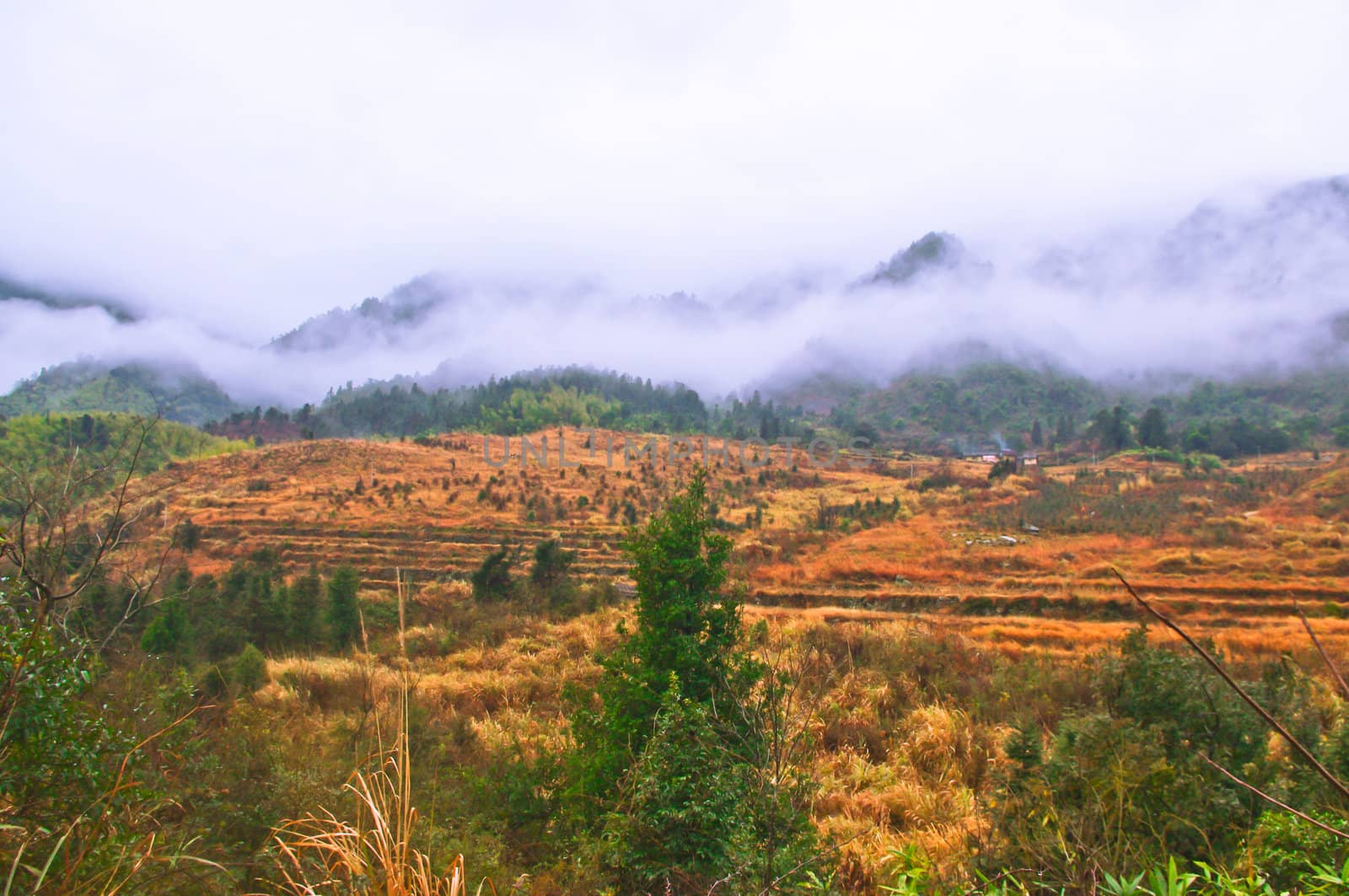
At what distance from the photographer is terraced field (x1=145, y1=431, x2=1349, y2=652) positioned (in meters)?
16.5

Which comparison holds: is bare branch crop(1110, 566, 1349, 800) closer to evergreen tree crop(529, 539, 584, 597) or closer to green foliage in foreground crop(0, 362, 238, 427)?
evergreen tree crop(529, 539, 584, 597)

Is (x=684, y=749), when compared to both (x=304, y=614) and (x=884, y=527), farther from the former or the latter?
(x=884, y=527)

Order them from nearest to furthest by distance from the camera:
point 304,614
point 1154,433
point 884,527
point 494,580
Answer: point 304,614 → point 494,580 → point 884,527 → point 1154,433

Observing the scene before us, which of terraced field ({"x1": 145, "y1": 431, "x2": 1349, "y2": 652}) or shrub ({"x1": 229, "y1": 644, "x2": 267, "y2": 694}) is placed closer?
shrub ({"x1": 229, "y1": 644, "x2": 267, "y2": 694})

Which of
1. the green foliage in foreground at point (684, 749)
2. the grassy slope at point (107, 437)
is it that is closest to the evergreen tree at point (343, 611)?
the green foliage in foreground at point (684, 749)

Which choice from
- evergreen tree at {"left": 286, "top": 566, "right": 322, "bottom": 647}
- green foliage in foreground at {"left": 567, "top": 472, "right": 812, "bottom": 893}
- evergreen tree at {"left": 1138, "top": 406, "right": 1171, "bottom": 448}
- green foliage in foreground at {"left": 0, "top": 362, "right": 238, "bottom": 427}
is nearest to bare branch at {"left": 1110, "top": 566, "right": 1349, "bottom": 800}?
green foliage in foreground at {"left": 567, "top": 472, "right": 812, "bottom": 893}

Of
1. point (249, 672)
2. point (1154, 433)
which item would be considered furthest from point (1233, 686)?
point (1154, 433)

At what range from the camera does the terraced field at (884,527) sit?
54.3ft

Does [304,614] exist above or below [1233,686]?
below

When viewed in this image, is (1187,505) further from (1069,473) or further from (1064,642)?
(1064,642)

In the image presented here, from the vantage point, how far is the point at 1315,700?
26.6 feet

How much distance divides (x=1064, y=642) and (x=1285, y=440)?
47343mm

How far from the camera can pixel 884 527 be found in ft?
89.4

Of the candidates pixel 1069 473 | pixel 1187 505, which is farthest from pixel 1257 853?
pixel 1069 473
